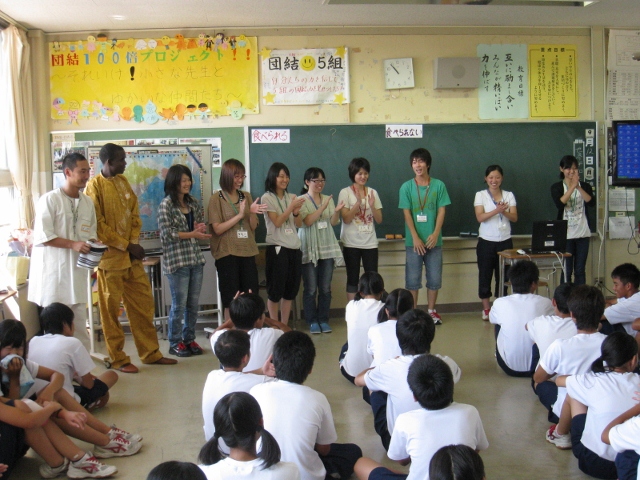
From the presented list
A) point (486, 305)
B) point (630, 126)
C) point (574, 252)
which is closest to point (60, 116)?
point (486, 305)

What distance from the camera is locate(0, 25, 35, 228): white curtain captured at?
5090 mm

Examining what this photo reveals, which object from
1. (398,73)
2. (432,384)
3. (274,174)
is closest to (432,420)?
(432,384)

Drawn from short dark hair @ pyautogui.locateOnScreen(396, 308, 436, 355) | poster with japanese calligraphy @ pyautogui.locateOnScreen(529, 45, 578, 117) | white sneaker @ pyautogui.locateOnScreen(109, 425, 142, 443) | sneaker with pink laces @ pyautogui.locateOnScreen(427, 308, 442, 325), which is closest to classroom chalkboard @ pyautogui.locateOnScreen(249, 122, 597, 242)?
poster with japanese calligraphy @ pyautogui.locateOnScreen(529, 45, 578, 117)

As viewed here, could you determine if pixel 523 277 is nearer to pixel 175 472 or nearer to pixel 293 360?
pixel 293 360

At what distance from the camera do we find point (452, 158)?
5996 millimetres

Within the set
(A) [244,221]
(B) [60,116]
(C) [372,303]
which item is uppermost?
(B) [60,116]

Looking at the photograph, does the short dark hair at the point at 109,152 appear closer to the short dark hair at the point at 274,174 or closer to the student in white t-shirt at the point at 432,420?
the short dark hair at the point at 274,174

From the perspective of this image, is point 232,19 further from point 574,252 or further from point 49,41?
point 574,252

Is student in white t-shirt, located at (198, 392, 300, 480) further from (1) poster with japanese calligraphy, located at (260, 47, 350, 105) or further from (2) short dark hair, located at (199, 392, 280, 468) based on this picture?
(1) poster with japanese calligraphy, located at (260, 47, 350, 105)

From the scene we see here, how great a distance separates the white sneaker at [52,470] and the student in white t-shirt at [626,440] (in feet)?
7.51

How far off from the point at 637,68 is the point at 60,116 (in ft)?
18.1

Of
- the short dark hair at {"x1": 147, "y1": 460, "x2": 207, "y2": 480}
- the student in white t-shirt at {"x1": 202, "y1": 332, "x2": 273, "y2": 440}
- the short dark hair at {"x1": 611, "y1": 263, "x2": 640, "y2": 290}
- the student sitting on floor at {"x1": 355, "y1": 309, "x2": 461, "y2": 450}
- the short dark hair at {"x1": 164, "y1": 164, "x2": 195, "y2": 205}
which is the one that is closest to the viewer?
the short dark hair at {"x1": 147, "y1": 460, "x2": 207, "y2": 480}

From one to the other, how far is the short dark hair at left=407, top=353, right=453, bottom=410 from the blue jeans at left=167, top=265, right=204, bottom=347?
9.26 ft

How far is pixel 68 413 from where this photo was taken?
2785 millimetres
